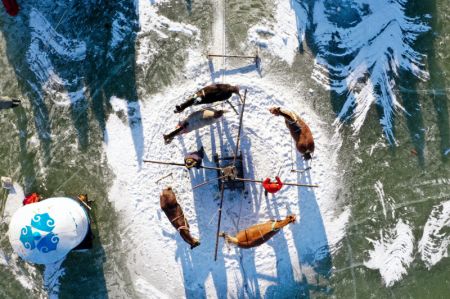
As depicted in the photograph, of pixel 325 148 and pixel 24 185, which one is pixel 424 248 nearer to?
pixel 325 148

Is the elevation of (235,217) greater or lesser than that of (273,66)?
lesser

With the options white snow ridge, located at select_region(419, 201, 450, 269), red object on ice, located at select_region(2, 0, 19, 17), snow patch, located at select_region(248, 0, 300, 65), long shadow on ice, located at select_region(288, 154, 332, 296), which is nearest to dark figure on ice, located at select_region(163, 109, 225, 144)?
snow patch, located at select_region(248, 0, 300, 65)

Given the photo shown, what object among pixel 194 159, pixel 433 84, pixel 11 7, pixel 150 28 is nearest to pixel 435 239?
pixel 433 84

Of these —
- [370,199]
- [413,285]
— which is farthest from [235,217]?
[413,285]

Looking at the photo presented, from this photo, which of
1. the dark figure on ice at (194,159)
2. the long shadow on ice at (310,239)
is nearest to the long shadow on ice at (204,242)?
the dark figure on ice at (194,159)

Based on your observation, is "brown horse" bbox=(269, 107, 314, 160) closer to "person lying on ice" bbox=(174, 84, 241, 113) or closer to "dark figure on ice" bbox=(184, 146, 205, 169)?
"person lying on ice" bbox=(174, 84, 241, 113)

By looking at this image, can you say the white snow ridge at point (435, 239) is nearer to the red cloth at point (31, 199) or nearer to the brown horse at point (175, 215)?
the brown horse at point (175, 215)

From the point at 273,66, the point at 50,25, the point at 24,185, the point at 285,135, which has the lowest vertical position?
the point at 24,185
